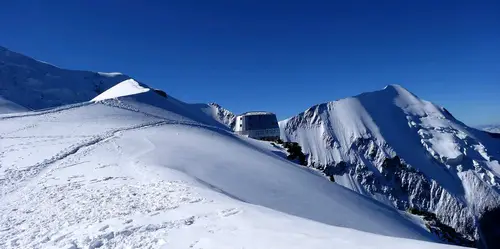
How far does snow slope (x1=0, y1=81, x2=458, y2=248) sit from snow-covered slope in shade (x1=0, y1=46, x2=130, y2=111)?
327 feet

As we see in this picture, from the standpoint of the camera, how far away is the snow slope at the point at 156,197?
8875 mm

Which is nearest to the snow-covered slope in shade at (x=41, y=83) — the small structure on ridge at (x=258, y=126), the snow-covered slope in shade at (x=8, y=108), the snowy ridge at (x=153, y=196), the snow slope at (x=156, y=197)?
the snow-covered slope in shade at (x=8, y=108)

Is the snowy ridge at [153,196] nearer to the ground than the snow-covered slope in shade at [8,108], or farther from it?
nearer to the ground

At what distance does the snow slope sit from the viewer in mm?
8875

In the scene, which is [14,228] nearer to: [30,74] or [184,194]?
[184,194]

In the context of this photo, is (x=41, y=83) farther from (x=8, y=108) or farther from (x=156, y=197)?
(x=156, y=197)

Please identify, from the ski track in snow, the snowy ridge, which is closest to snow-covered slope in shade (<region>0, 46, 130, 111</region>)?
the snowy ridge

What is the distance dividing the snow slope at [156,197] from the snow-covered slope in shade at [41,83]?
9960 centimetres

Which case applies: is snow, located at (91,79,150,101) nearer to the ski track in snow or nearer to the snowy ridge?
the snowy ridge

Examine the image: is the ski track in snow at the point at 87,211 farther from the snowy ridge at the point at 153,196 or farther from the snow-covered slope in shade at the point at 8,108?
the snow-covered slope in shade at the point at 8,108

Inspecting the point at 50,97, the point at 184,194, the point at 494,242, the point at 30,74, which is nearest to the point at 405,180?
the point at 494,242

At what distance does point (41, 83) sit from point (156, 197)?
14701 centimetres

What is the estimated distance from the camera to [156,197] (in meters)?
13.2

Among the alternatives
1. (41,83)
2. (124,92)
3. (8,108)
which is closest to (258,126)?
(124,92)
